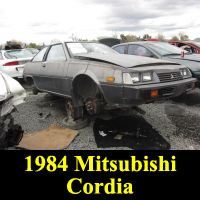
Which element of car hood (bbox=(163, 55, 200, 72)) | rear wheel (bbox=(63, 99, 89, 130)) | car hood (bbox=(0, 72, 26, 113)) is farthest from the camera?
car hood (bbox=(163, 55, 200, 72))

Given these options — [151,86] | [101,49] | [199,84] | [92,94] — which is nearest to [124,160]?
[151,86]

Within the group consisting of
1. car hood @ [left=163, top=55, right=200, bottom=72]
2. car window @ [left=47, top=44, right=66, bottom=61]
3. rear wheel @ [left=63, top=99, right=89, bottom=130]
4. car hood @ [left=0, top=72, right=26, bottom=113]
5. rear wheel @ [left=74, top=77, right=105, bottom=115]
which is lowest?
rear wheel @ [left=63, top=99, right=89, bottom=130]

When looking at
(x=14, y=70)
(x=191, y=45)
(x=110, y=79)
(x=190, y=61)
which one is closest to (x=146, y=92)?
(x=110, y=79)

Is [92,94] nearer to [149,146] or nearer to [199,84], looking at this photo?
[149,146]

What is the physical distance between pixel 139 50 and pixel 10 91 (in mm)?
3933

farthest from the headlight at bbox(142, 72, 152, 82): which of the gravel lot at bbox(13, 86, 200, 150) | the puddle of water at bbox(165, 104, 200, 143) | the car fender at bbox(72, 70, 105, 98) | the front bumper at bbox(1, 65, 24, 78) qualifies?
the front bumper at bbox(1, 65, 24, 78)

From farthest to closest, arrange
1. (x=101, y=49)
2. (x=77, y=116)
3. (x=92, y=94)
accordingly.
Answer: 1. (x=101, y=49)
2. (x=77, y=116)
3. (x=92, y=94)

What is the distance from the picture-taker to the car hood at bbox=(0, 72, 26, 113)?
2.47 meters

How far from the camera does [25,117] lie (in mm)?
4434

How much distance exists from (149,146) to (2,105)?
1964 mm

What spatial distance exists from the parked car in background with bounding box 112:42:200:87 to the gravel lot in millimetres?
790

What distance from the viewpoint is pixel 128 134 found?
3498mm

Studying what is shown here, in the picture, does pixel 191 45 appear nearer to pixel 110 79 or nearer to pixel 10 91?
pixel 110 79

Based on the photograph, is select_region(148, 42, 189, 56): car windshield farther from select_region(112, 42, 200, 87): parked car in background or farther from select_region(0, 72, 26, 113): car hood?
select_region(0, 72, 26, 113): car hood
